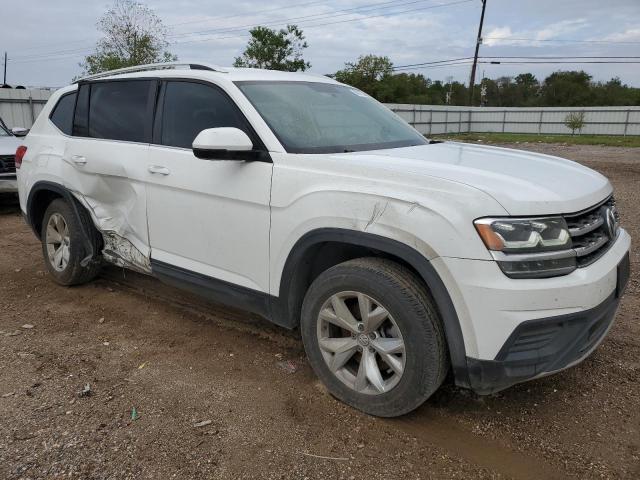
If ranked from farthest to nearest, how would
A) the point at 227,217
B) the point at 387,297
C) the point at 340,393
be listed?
the point at 227,217, the point at 340,393, the point at 387,297

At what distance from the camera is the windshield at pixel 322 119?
3264 millimetres

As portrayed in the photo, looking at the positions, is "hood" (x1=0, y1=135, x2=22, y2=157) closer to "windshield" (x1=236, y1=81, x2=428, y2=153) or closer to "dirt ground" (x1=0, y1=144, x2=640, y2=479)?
"dirt ground" (x1=0, y1=144, x2=640, y2=479)

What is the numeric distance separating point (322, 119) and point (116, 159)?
63.0 inches

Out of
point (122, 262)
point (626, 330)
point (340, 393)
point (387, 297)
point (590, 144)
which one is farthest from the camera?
point (590, 144)

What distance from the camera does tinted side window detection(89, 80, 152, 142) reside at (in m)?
3.97

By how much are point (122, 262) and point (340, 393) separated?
2211 millimetres

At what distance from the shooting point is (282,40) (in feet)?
123

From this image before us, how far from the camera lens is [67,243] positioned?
4.72m

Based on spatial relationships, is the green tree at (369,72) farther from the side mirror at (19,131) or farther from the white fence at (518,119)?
the side mirror at (19,131)

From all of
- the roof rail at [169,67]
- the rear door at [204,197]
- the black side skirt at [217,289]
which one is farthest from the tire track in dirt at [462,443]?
the roof rail at [169,67]

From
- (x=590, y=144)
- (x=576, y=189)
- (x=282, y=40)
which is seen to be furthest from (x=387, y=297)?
(x=282, y=40)

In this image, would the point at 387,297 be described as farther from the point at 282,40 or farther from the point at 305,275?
the point at 282,40

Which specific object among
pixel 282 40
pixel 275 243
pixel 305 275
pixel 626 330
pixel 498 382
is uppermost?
pixel 282 40

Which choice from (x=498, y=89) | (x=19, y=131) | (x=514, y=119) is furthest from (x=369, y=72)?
(x=19, y=131)
